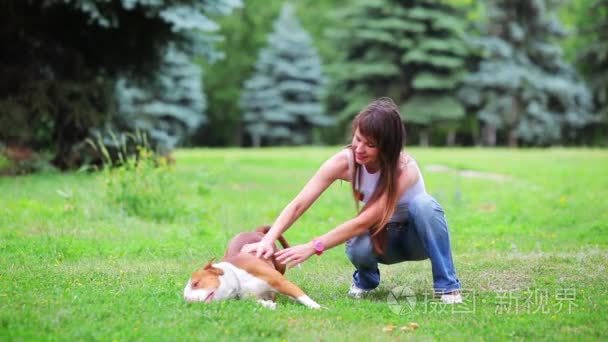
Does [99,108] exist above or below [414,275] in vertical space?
above

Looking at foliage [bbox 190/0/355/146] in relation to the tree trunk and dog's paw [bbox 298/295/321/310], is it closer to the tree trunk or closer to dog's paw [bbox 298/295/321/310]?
the tree trunk

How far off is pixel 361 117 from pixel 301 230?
13.1 ft

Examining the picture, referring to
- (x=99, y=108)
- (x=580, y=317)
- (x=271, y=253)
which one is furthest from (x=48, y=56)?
(x=580, y=317)

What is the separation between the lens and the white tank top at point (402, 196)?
A: 505 centimetres

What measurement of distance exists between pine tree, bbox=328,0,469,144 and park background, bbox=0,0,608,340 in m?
0.10

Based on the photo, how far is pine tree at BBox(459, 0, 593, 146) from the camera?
3353 cm

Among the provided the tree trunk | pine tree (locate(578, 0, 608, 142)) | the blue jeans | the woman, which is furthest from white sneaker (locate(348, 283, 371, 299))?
the tree trunk

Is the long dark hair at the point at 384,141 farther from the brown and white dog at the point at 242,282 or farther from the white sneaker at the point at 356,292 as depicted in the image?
the brown and white dog at the point at 242,282

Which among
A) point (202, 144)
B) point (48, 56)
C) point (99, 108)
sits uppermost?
point (48, 56)

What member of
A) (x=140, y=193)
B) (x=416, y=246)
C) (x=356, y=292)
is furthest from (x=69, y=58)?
(x=416, y=246)

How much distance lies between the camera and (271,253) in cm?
485

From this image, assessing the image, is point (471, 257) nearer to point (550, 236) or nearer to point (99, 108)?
point (550, 236)

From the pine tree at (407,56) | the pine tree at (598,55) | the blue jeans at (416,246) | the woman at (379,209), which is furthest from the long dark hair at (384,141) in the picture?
the pine tree at (598,55)

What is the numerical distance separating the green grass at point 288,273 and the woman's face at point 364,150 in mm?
924
